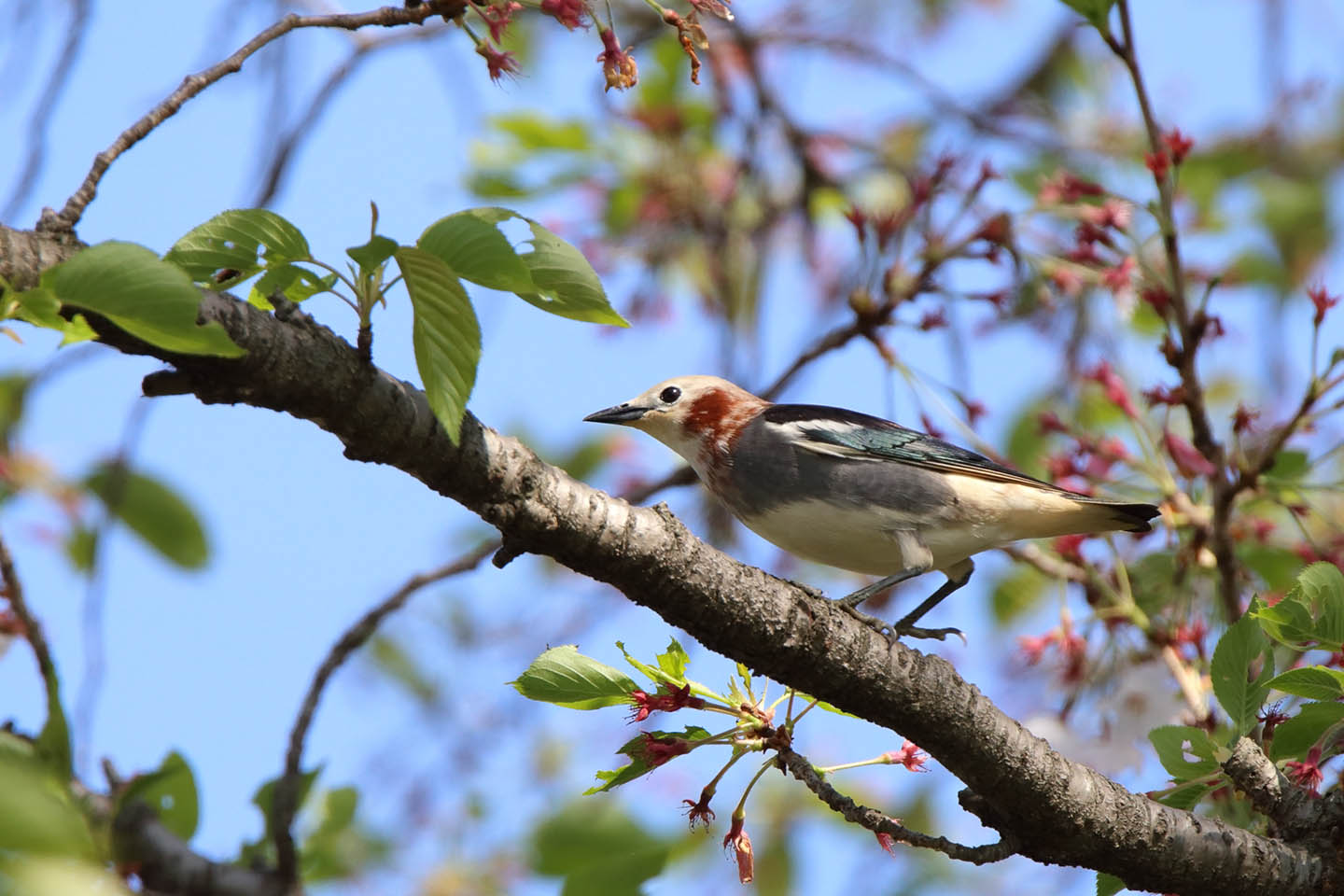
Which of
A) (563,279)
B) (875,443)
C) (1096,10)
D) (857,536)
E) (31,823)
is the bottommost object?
(31,823)

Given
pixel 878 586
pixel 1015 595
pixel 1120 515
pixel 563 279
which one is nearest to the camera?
pixel 563 279

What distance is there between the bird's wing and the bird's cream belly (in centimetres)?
27

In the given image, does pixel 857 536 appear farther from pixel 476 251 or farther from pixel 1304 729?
pixel 476 251

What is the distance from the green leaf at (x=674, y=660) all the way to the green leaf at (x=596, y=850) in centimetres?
101

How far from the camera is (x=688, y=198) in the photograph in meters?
7.18

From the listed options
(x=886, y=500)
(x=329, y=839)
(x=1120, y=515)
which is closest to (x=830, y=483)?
(x=886, y=500)

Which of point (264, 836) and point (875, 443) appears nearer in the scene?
point (264, 836)

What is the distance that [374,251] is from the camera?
2324 millimetres

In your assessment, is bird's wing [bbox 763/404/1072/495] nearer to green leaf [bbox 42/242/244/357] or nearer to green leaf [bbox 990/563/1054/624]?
green leaf [bbox 990/563/1054/624]

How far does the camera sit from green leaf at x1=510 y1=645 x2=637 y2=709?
2947mm

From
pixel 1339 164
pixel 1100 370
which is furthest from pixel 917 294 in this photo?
pixel 1339 164

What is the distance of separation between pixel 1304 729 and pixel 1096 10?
226 cm

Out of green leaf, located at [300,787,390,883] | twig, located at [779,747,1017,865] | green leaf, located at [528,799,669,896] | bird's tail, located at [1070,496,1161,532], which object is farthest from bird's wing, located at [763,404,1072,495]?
green leaf, located at [300,787,390,883]

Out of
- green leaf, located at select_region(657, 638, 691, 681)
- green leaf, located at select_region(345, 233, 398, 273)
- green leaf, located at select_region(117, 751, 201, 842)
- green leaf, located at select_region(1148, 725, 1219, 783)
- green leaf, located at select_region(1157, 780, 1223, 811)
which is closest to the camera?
green leaf, located at select_region(345, 233, 398, 273)
